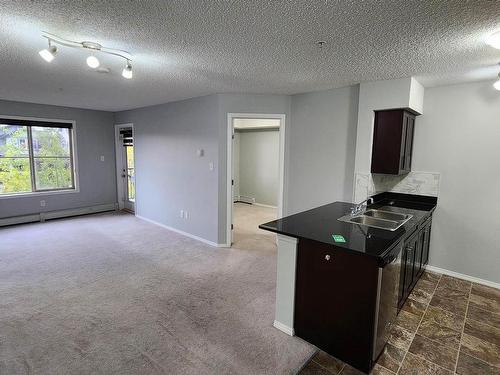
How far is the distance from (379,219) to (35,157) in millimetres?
6388

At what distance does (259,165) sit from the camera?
761 cm

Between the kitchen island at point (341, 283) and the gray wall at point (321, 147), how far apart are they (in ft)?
4.62

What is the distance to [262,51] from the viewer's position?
7.81 feet

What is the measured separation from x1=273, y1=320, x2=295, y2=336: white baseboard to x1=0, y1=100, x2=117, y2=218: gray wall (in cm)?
566

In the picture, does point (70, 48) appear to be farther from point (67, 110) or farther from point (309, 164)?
A: point (67, 110)

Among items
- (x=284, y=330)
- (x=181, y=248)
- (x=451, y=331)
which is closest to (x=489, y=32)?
(x=451, y=331)

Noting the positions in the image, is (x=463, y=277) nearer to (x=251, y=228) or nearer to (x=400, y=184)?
(x=400, y=184)

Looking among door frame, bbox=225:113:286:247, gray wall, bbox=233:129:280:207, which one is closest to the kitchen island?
door frame, bbox=225:113:286:247

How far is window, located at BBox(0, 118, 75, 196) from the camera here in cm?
530

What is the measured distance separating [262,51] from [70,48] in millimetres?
1648

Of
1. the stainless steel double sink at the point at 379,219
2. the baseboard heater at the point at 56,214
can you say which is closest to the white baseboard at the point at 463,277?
the stainless steel double sink at the point at 379,219

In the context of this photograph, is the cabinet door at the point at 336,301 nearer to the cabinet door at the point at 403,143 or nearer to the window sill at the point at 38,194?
the cabinet door at the point at 403,143

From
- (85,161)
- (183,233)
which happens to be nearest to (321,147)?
(183,233)

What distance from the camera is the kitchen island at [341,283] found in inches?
73.5
